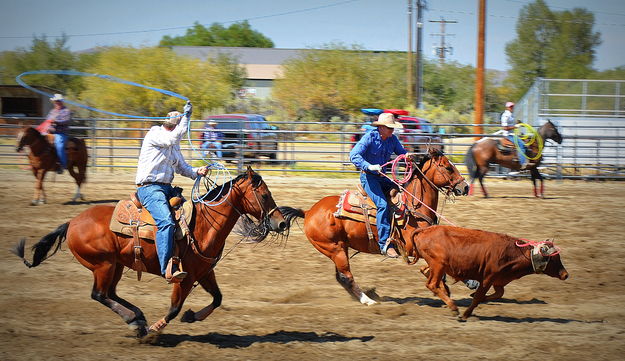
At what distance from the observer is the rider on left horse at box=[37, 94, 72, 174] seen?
502 inches

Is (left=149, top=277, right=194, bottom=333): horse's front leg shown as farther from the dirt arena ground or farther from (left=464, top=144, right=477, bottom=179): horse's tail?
(left=464, top=144, right=477, bottom=179): horse's tail

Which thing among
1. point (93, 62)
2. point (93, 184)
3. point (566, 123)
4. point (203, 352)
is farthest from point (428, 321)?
point (93, 62)

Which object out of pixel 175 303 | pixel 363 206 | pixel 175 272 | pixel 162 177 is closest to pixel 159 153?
pixel 162 177

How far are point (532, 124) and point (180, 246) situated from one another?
16.8 metres

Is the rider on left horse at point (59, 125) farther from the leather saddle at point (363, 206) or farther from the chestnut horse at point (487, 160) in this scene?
the chestnut horse at point (487, 160)

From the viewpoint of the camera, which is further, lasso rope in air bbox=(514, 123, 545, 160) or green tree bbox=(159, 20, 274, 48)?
green tree bbox=(159, 20, 274, 48)

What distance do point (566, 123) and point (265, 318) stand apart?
1624 centimetres

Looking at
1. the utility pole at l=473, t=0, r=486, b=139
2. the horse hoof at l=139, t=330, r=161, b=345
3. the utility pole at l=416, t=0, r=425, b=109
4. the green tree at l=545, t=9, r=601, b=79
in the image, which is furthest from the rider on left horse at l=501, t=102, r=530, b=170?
the green tree at l=545, t=9, r=601, b=79

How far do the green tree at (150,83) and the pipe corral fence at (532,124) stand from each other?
24.7 feet

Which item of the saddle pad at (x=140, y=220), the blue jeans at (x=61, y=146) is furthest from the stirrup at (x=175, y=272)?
the blue jeans at (x=61, y=146)

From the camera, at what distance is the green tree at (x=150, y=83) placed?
30781 millimetres

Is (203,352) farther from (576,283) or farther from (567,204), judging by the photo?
(567,204)

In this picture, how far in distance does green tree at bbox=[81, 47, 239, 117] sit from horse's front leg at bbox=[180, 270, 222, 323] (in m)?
25.8

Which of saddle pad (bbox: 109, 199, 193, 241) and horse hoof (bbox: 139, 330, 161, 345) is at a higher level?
saddle pad (bbox: 109, 199, 193, 241)
